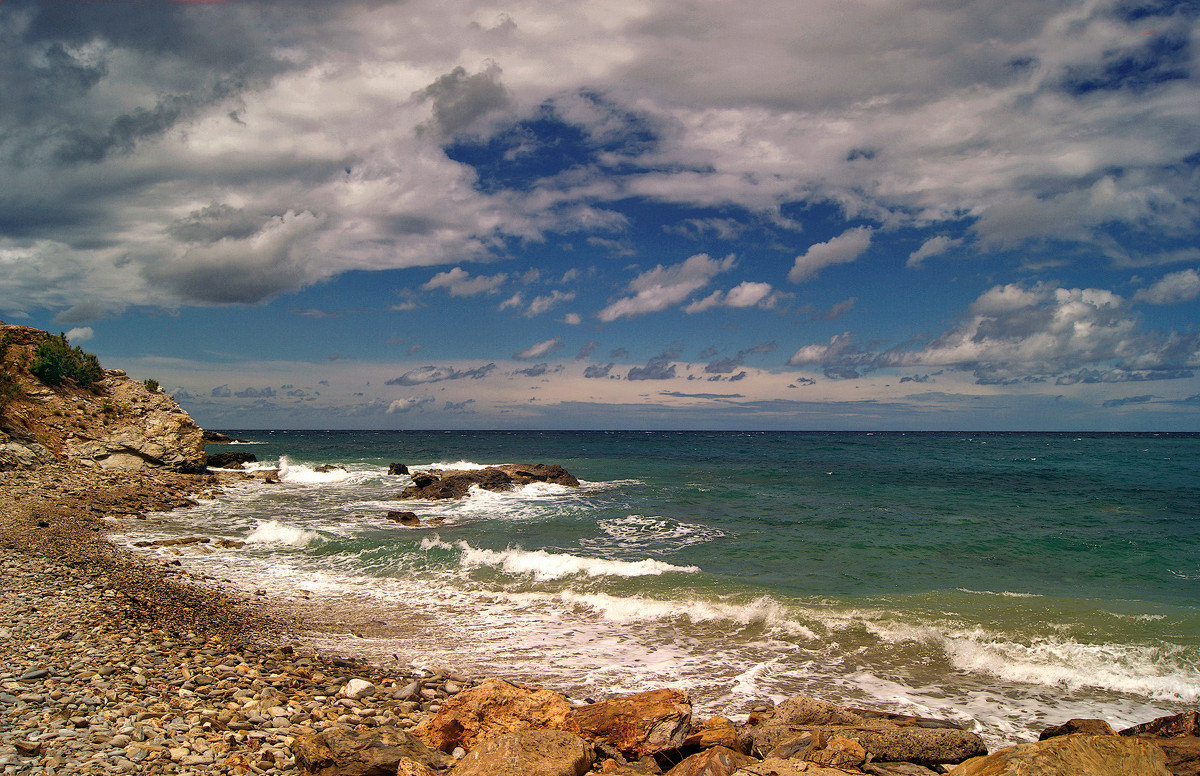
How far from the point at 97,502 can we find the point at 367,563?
40.2 feet

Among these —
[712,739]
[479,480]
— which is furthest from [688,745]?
[479,480]

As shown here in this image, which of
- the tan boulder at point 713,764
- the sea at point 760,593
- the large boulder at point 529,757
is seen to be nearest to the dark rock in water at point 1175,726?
the sea at point 760,593

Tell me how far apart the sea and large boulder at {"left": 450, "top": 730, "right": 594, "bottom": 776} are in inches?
124

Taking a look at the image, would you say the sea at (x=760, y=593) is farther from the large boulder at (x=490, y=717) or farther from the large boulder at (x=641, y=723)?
the large boulder at (x=490, y=717)

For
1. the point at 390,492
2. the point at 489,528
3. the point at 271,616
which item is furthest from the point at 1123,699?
the point at 390,492

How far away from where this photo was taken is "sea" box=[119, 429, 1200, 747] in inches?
347

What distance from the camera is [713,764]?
480cm

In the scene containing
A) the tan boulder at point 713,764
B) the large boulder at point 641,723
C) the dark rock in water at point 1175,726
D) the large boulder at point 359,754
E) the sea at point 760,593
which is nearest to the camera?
the tan boulder at point 713,764

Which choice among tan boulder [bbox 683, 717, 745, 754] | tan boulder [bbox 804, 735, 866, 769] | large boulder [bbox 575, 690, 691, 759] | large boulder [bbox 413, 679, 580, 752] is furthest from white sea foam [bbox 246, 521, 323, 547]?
tan boulder [bbox 804, 735, 866, 769]

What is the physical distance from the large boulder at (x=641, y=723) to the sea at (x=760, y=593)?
200 centimetres

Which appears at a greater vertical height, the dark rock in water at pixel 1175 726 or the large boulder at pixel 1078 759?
the large boulder at pixel 1078 759

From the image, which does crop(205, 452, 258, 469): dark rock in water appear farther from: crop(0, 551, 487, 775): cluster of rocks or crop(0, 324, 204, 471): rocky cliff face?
crop(0, 551, 487, 775): cluster of rocks

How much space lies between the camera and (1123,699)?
859 centimetres

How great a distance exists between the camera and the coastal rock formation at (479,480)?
97.9 ft
